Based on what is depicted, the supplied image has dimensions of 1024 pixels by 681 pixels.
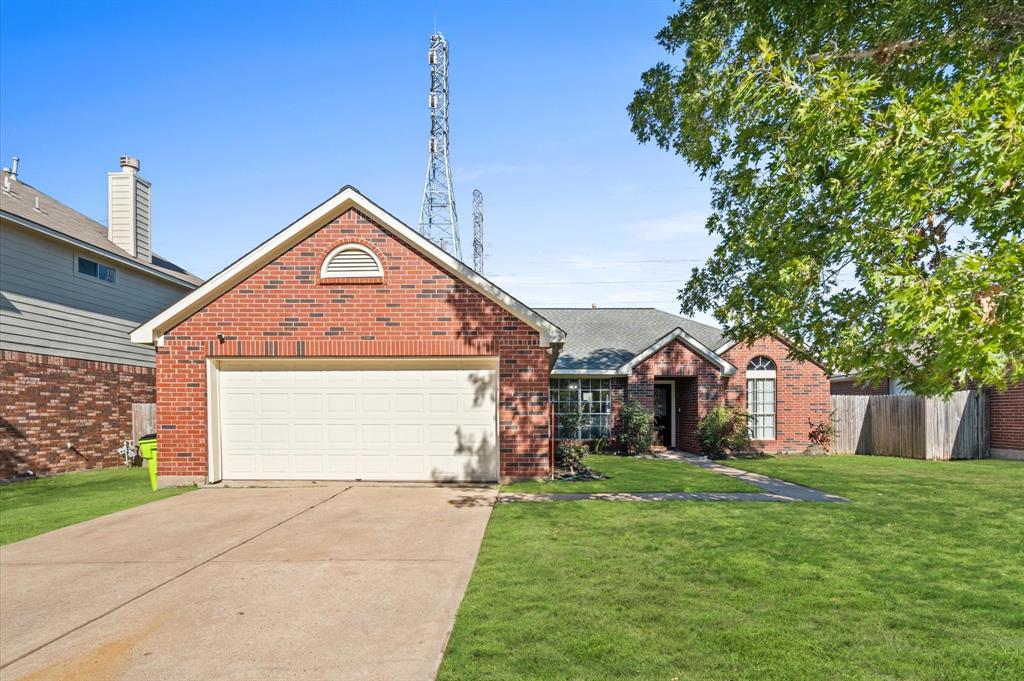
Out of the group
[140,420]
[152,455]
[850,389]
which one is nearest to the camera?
[152,455]

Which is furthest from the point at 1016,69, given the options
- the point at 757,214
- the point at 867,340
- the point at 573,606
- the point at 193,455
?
the point at 193,455

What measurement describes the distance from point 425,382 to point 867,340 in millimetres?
7777

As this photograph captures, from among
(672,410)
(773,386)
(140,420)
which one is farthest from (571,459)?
(140,420)

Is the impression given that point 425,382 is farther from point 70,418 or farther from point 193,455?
point 70,418

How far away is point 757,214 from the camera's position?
992 cm

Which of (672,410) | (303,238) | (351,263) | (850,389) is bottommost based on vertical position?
(672,410)

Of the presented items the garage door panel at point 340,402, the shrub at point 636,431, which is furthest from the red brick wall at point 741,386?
the garage door panel at point 340,402

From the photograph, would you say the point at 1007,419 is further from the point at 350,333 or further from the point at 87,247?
the point at 87,247

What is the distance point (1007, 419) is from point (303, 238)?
68.6 feet

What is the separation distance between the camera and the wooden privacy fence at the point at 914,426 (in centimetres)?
1828

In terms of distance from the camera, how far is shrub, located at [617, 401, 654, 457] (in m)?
18.3

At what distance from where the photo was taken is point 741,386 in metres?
19.2

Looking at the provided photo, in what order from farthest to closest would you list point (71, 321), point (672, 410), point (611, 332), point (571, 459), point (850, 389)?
point (850, 389) → point (611, 332) → point (672, 410) → point (71, 321) → point (571, 459)

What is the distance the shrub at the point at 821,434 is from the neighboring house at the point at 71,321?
21.0 meters
